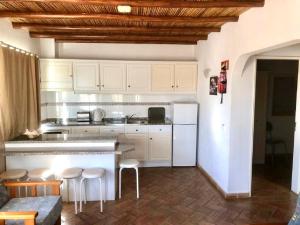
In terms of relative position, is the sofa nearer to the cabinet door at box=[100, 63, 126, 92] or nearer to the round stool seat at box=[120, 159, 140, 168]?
the round stool seat at box=[120, 159, 140, 168]

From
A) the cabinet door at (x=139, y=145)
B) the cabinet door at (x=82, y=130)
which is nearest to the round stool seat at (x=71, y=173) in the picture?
the cabinet door at (x=82, y=130)

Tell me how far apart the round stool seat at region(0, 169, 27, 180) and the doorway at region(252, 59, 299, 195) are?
3.93 meters

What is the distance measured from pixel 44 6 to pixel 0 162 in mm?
2090

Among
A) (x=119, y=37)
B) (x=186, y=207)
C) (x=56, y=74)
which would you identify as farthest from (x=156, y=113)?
(x=186, y=207)

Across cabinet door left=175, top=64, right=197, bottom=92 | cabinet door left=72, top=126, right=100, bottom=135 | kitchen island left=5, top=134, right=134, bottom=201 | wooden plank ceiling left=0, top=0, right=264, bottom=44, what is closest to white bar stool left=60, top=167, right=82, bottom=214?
kitchen island left=5, top=134, right=134, bottom=201

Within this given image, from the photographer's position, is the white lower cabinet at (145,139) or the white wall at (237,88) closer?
the white wall at (237,88)

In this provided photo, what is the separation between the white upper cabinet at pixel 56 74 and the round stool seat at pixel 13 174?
215 cm

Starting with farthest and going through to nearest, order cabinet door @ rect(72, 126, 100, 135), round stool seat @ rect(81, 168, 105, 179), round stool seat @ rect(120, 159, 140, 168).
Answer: cabinet door @ rect(72, 126, 100, 135)
round stool seat @ rect(120, 159, 140, 168)
round stool seat @ rect(81, 168, 105, 179)

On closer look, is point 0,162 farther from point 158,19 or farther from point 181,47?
point 181,47

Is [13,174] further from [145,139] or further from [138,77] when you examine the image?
[138,77]

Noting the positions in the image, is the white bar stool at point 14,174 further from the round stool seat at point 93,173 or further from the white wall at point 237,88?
the white wall at point 237,88

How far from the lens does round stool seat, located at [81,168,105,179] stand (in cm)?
348

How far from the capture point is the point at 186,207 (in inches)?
146

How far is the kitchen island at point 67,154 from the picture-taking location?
3.65 m
